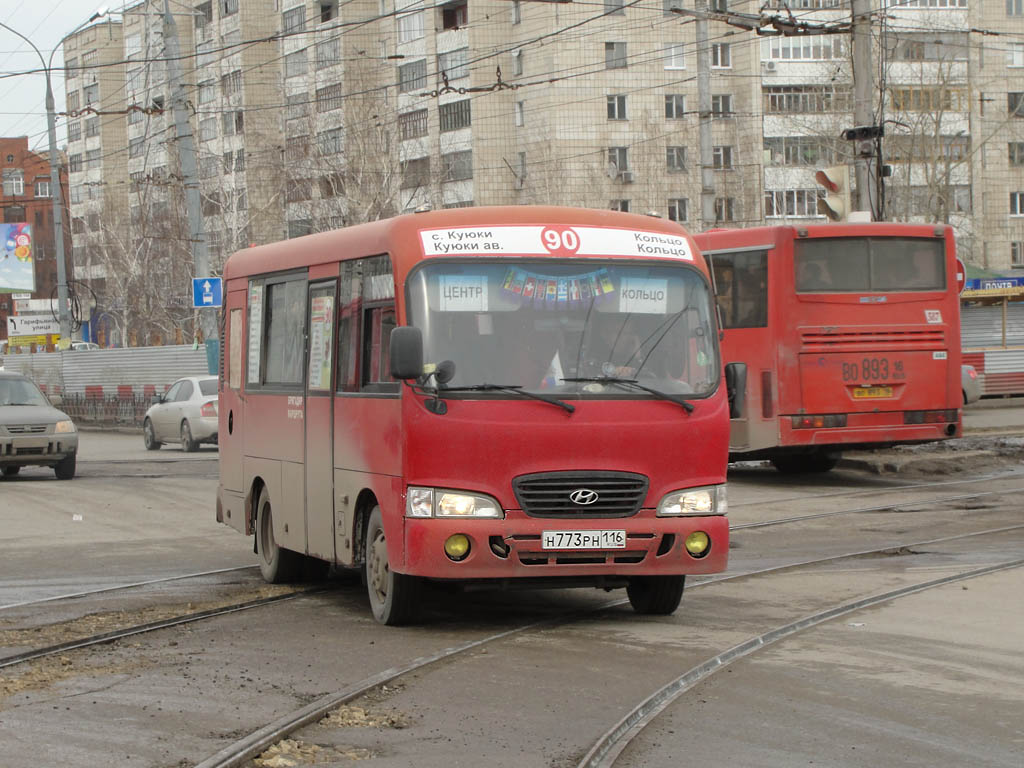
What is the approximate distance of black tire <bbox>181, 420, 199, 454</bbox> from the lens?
32219 millimetres

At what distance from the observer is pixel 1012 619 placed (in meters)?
9.76

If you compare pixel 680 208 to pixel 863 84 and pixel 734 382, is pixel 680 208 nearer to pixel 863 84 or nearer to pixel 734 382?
pixel 863 84

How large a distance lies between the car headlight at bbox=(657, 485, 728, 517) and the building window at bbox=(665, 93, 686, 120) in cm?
5899

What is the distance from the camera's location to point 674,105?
67.8 metres

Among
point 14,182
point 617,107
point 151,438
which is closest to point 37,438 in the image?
Result: point 151,438

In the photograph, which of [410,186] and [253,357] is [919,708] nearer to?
[253,357]

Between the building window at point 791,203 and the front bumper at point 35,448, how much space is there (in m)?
48.7

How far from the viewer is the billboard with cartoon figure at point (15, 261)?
66.4 metres

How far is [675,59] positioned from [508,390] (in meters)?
60.7

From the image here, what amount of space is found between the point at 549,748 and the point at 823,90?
2358 inches

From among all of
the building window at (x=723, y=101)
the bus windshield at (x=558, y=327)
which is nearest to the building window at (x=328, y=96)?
the building window at (x=723, y=101)

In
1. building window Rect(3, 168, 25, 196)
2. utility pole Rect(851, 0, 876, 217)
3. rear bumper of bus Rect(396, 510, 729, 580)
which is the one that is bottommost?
rear bumper of bus Rect(396, 510, 729, 580)

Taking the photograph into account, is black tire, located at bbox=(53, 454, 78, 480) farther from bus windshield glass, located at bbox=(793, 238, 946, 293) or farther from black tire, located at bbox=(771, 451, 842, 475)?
bus windshield glass, located at bbox=(793, 238, 946, 293)

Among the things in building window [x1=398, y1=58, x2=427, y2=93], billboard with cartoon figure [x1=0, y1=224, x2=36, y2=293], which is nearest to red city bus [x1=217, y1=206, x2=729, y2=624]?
billboard with cartoon figure [x1=0, y1=224, x2=36, y2=293]
